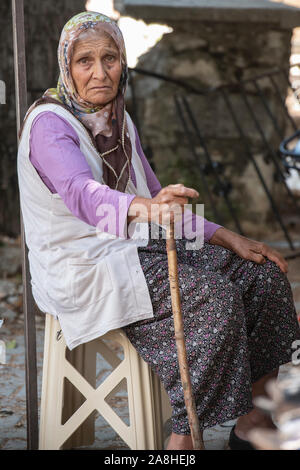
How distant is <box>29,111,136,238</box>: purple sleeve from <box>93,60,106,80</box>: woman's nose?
0.66 ft

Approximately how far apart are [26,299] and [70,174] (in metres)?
0.60

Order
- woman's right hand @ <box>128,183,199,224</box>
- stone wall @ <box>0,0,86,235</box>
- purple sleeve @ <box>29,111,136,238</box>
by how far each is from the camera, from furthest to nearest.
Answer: stone wall @ <box>0,0,86,235</box> < purple sleeve @ <box>29,111,136,238</box> < woman's right hand @ <box>128,183,199,224</box>

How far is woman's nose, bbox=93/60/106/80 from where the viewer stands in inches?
92.3

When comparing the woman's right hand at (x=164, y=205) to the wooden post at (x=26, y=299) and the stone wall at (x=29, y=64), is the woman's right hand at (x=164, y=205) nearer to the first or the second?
the wooden post at (x=26, y=299)

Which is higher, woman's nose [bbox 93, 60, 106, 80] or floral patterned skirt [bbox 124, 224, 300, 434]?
woman's nose [bbox 93, 60, 106, 80]

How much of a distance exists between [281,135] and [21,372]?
3.33 m

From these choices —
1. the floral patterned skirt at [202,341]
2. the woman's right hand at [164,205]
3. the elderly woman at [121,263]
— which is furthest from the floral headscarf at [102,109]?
the woman's right hand at [164,205]

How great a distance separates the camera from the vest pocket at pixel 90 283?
2213 millimetres

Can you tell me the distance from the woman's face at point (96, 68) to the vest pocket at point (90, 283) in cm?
58

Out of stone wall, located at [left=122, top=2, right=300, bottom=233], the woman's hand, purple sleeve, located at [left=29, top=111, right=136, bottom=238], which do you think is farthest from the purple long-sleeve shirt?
stone wall, located at [left=122, top=2, right=300, bottom=233]

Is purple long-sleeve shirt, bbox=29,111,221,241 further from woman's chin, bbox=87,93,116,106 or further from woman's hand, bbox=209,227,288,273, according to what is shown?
woman's hand, bbox=209,227,288,273

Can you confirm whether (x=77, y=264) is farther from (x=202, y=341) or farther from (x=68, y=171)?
(x=202, y=341)
